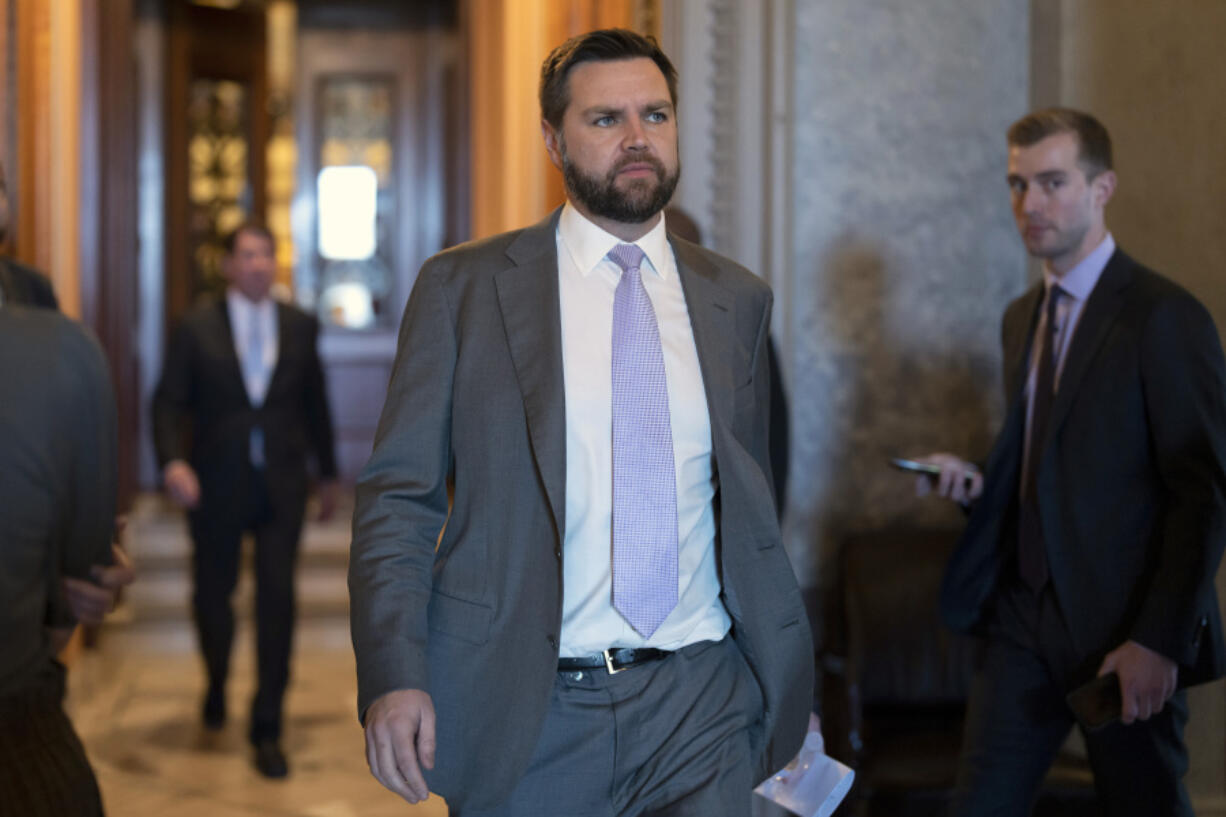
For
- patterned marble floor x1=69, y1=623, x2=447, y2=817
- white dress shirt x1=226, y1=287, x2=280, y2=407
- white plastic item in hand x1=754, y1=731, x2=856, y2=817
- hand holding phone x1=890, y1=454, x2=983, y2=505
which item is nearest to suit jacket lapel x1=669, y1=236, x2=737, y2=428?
white plastic item in hand x1=754, y1=731, x2=856, y2=817

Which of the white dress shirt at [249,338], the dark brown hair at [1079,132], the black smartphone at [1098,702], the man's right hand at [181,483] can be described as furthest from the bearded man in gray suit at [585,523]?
the white dress shirt at [249,338]

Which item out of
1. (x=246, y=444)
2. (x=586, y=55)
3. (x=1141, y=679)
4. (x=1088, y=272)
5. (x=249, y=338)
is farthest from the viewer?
(x=249, y=338)

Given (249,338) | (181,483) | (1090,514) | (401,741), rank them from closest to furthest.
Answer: (401,741) → (1090,514) → (181,483) → (249,338)

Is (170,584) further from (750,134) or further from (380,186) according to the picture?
(750,134)

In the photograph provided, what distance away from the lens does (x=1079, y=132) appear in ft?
9.52

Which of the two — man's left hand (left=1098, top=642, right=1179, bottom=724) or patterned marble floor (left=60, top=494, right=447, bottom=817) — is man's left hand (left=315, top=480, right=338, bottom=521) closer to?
patterned marble floor (left=60, top=494, right=447, bottom=817)

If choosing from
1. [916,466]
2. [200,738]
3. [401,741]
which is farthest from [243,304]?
[401,741]

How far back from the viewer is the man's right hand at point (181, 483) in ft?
16.6

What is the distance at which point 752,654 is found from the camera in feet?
6.75

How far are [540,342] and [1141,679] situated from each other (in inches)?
54.0

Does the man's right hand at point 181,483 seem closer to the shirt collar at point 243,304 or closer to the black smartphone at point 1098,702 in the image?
the shirt collar at point 243,304

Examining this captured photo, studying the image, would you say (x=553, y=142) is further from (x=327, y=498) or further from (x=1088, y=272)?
(x=327, y=498)

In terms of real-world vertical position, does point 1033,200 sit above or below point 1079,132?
below

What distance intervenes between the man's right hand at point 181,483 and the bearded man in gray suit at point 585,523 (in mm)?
3322
